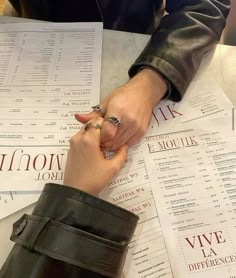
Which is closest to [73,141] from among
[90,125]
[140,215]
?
[90,125]

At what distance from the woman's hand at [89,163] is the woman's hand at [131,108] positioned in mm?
18

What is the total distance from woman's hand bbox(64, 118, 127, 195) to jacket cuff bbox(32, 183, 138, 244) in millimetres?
49

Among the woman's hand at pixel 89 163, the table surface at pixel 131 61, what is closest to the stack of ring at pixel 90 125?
the woman's hand at pixel 89 163

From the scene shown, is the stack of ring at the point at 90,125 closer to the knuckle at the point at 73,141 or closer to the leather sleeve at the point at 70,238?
the knuckle at the point at 73,141

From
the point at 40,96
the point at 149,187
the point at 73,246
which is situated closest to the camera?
the point at 73,246

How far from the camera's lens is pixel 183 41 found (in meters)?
0.69

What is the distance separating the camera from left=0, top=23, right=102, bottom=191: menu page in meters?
0.59

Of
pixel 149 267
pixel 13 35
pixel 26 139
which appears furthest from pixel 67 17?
pixel 149 267

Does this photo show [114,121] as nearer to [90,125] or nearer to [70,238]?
[90,125]

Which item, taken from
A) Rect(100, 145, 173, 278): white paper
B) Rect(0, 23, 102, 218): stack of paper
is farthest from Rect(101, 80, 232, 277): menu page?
Rect(0, 23, 102, 218): stack of paper

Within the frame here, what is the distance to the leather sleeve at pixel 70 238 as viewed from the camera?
1.49ft

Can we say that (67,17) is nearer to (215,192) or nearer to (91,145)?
(91,145)

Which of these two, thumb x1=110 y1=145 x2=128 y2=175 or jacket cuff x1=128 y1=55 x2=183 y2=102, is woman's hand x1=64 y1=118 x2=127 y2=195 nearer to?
thumb x1=110 y1=145 x2=128 y2=175

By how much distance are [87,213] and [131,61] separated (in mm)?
362
